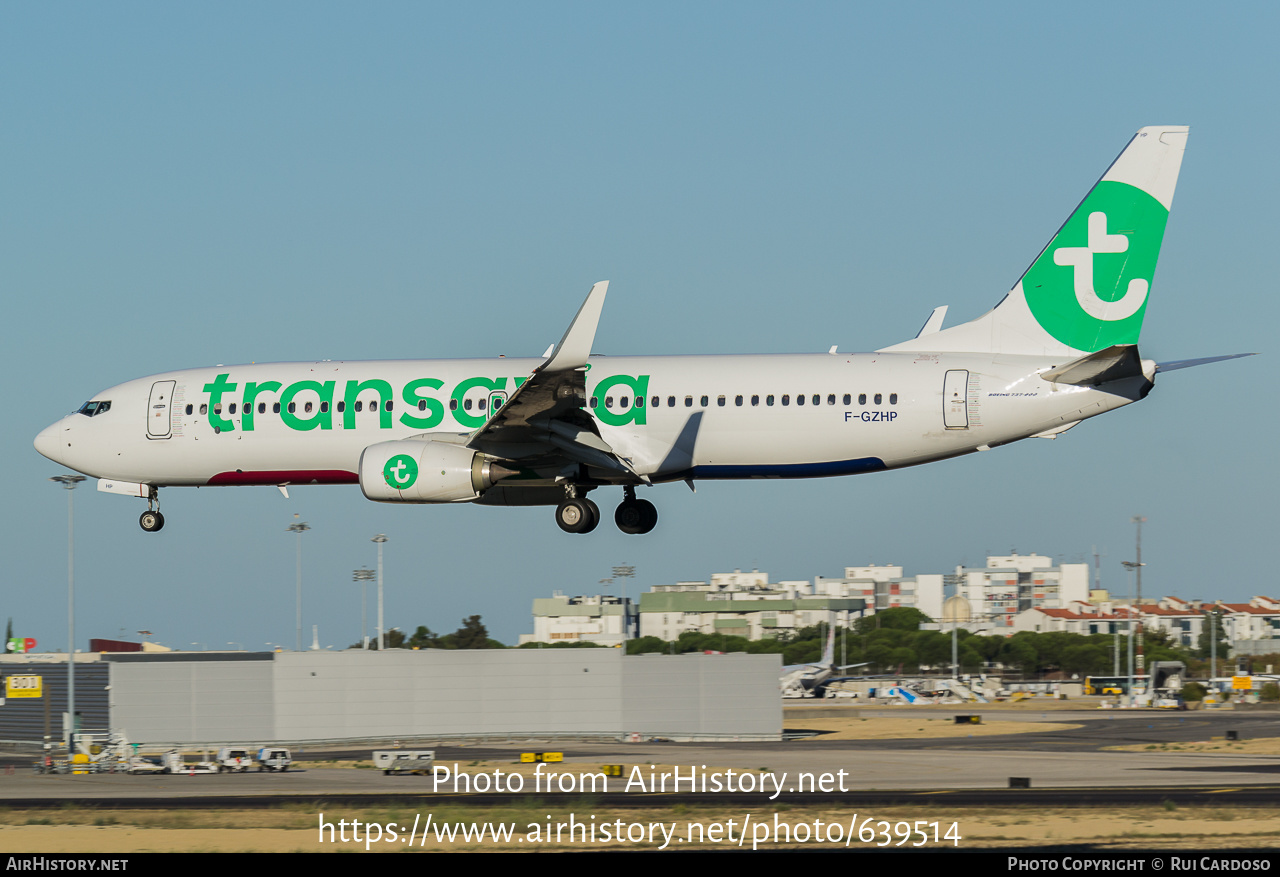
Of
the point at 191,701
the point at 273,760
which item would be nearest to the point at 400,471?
the point at 273,760

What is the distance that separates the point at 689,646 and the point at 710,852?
9837 centimetres

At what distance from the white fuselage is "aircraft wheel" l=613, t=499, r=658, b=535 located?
2.22 metres

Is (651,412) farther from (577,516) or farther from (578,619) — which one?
(578,619)

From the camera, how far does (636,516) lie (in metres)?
34.6

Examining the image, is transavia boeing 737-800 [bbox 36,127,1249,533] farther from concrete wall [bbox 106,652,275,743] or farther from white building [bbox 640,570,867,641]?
white building [bbox 640,570,867,641]

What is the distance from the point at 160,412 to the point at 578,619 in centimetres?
10297

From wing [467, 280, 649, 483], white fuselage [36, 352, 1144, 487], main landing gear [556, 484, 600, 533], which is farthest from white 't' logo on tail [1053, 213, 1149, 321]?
main landing gear [556, 484, 600, 533]

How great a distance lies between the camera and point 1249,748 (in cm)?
4581

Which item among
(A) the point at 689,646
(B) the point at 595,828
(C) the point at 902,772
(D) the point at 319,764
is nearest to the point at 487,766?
(D) the point at 319,764

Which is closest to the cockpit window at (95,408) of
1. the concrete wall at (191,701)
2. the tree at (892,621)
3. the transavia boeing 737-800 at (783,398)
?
the transavia boeing 737-800 at (783,398)

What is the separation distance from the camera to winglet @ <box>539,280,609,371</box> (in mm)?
29078

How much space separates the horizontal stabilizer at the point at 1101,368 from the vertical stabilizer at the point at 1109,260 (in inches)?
43.8

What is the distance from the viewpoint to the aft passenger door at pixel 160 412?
36000 millimetres
